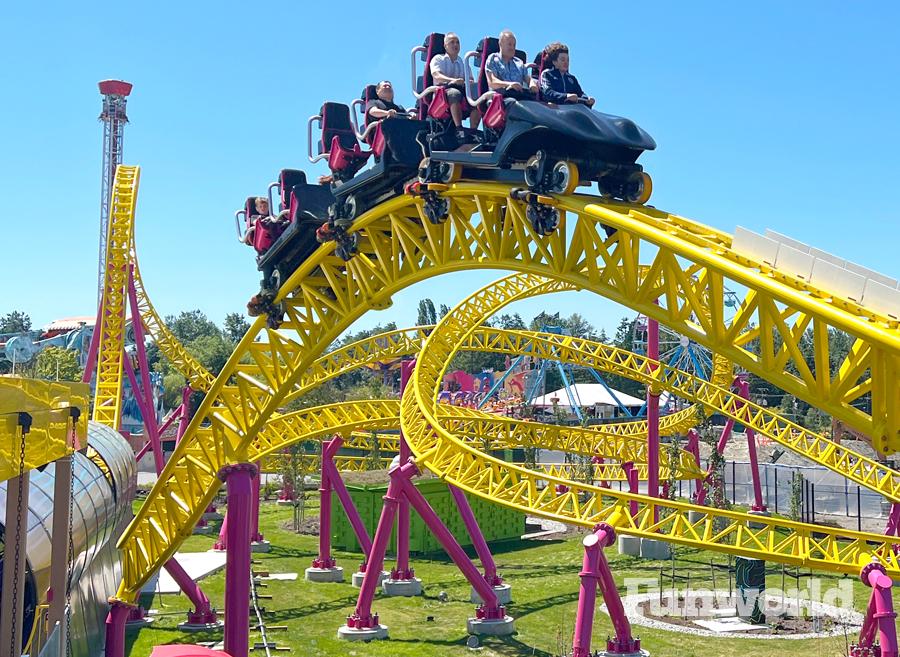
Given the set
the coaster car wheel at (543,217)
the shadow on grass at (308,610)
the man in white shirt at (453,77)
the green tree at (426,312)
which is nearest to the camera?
Result: the coaster car wheel at (543,217)

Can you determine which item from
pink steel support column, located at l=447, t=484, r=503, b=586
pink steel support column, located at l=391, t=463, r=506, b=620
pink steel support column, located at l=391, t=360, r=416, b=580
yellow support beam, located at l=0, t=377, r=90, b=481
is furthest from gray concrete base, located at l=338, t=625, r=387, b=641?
yellow support beam, located at l=0, t=377, r=90, b=481

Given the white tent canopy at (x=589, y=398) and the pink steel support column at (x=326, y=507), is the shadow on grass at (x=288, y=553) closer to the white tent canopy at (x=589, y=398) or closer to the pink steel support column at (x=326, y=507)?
the pink steel support column at (x=326, y=507)

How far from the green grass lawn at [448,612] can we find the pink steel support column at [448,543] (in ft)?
1.95

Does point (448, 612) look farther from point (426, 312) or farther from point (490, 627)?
point (426, 312)

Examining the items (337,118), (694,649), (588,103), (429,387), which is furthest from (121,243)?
(588,103)

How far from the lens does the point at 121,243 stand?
2944 centimetres

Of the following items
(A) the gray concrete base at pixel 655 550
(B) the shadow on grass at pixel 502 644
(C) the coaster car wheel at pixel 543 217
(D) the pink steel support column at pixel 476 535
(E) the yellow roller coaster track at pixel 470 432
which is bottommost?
(B) the shadow on grass at pixel 502 644

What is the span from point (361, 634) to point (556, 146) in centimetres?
1110

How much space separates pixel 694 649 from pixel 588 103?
35.3 ft

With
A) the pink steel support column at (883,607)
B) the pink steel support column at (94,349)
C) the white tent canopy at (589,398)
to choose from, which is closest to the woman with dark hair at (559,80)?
the pink steel support column at (883,607)

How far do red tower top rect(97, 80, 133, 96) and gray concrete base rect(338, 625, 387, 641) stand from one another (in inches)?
1464

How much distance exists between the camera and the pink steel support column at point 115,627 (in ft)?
45.1

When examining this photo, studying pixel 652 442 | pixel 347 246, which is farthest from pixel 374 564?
pixel 652 442

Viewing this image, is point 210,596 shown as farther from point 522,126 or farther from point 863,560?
point 522,126
